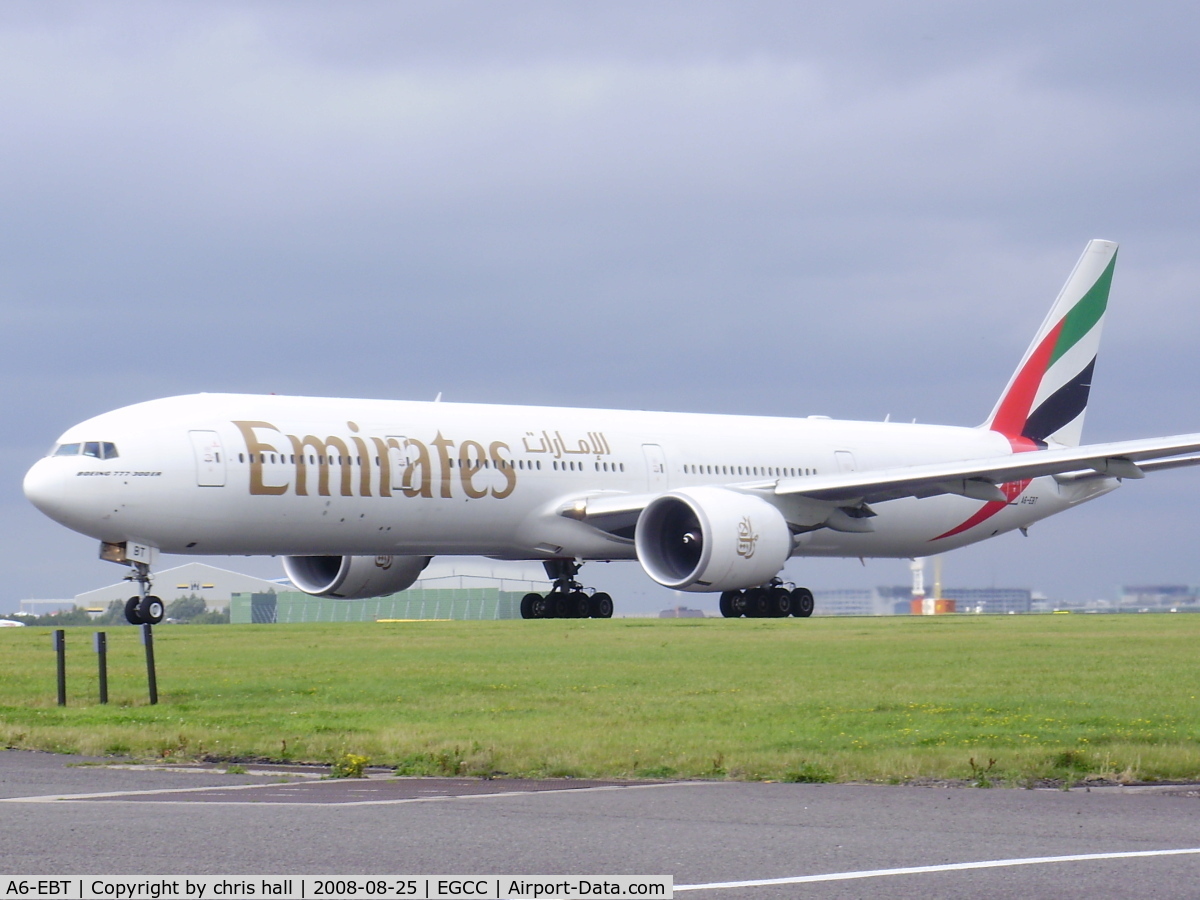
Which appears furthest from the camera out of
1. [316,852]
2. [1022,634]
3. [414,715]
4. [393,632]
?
[393,632]

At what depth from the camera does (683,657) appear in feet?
75.2

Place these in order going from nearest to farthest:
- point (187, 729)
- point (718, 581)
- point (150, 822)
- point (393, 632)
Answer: point (150, 822) < point (187, 729) < point (393, 632) < point (718, 581)

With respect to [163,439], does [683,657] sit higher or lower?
lower

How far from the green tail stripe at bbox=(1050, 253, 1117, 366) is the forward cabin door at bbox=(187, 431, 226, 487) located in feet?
82.7

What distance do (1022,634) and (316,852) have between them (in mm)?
22531

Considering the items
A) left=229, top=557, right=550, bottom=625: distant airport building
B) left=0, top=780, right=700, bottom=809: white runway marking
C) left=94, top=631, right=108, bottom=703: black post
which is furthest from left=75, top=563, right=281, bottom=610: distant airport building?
left=0, top=780, right=700, bottom=809: white runway marking

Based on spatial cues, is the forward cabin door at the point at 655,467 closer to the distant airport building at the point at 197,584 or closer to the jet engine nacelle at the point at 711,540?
the jet engine nacelle at the point at 711,540

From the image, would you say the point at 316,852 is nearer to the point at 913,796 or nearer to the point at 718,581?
the point at 913,796

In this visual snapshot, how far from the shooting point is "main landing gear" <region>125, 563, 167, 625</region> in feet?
95.6

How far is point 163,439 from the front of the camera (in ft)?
99.1

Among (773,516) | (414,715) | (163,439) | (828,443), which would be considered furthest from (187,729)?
(828,443)

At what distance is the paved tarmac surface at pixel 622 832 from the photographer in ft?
25.6

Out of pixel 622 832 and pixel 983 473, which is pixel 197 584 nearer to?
pixel 983 473

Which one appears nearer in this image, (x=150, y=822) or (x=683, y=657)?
(x=150, y=822)
